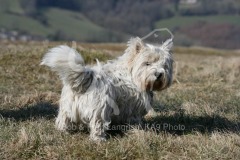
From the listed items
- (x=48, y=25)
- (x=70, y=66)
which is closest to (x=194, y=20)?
(x=48, y=25)

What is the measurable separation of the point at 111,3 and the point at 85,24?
2127 inches

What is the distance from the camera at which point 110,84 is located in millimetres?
8906

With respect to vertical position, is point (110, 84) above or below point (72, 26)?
above

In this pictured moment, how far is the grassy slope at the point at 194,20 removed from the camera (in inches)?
5295

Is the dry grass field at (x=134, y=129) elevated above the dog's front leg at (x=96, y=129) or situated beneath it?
situated beneath

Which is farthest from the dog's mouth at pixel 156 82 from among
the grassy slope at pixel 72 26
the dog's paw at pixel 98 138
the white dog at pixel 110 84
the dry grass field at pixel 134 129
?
the grassy slope at pixel 72 26

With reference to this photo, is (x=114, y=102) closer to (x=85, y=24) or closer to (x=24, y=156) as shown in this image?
(x=24, y=156)

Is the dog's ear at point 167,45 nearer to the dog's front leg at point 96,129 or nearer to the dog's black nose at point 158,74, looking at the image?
the dog's black nose at point 158,74

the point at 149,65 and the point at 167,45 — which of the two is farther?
the point at 167,45

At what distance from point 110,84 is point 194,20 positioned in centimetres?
13421

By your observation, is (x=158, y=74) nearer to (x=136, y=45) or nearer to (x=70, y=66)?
(x=136, y=45)

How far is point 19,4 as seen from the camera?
133500 millimetres

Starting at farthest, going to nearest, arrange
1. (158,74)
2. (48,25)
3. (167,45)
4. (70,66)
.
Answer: (48,25) → (167,45) → (158,74) → (70,66)

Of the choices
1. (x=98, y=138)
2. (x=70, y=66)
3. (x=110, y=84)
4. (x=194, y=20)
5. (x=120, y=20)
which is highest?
(x=70, y=66)
